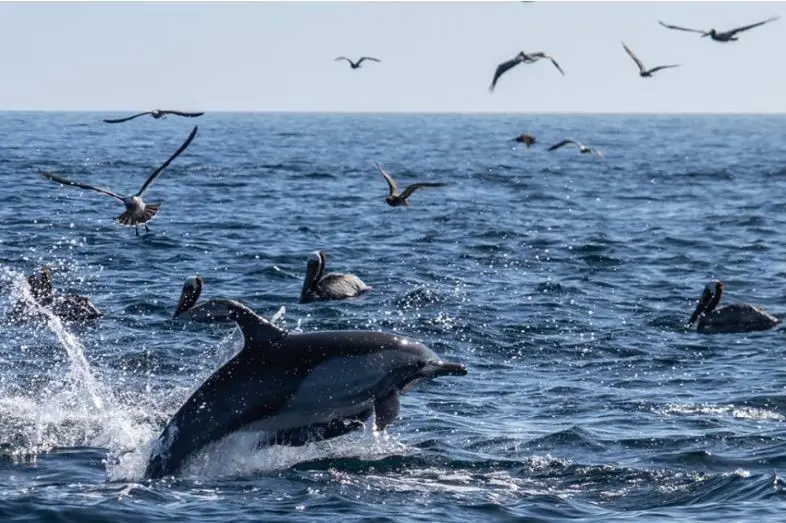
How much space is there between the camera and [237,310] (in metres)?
13.6

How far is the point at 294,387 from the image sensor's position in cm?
1398

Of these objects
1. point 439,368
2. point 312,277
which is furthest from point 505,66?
point 439,368

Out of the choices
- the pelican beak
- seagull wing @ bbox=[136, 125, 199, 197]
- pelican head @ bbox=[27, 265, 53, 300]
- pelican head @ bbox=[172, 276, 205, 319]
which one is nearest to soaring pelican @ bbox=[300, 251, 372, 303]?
pelican head @ bbox=[172, 276, 205, 319]

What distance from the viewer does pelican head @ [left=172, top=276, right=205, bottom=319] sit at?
2238 centimetres

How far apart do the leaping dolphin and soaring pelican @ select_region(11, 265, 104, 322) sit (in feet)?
29.4

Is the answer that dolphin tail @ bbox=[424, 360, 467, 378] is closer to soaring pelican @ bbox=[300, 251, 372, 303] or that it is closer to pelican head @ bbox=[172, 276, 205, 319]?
pelican head @ bbox=[172, 276, 205, 319]

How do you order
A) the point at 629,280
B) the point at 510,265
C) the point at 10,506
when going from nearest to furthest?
1. the point at 10,506
2. the point at 629,280
3. the point at 510,265

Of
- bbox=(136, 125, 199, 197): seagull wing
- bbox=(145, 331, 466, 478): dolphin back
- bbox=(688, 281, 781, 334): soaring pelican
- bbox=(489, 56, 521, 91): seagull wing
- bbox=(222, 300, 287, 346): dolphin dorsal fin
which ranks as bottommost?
bbox=(688, 281, 781, 334): soaring pelican

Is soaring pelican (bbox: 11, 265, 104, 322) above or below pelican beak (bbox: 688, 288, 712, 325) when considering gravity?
below

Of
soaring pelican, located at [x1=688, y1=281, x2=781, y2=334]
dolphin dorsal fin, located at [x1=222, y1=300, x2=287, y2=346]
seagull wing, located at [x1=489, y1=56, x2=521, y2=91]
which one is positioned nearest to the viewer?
dolphin dorsal fin, located at [x1=222, y1=300, x2=287, y2=346]

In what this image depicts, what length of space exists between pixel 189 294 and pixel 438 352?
13.3ft

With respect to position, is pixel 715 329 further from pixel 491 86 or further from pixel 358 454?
pixel 358 454

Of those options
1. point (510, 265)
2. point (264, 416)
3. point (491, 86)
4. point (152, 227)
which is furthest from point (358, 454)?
point (152, 227)

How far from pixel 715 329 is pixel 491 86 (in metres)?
5.68
